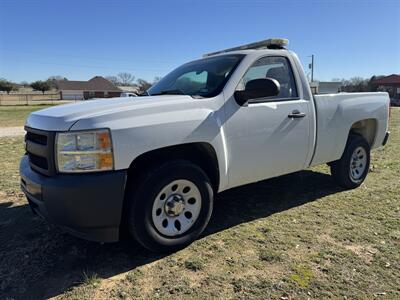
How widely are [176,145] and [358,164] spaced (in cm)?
345

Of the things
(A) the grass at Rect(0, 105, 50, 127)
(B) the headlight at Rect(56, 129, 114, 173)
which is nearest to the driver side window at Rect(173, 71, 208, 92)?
(B) the headlight at Rect(56, 129, 114, 173)

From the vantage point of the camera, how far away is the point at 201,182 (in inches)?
139

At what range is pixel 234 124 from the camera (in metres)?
3.73

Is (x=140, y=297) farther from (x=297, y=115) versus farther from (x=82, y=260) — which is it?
(x=297, y=115)

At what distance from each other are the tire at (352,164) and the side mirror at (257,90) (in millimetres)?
2189

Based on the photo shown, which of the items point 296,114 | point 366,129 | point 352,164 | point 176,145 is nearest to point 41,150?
point 176,145

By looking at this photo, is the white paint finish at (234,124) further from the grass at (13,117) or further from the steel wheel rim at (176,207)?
the grass at (13,117)

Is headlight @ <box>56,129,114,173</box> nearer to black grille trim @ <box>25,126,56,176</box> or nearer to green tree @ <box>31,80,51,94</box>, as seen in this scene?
black grille trim @ <box>25,126,56,176</box>

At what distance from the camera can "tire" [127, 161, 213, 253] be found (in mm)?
3170

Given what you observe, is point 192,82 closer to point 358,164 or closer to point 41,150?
point 41,150

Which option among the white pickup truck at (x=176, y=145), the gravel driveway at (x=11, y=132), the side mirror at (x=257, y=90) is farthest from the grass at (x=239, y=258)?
the gravel driveway at (x=11, y=132)

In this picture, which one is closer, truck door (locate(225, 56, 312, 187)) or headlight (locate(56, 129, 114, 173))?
headlight (locate(56, 129, 114, 173))

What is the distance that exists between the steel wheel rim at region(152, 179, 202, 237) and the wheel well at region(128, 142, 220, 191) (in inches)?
10.3

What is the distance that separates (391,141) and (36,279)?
33.8ft
